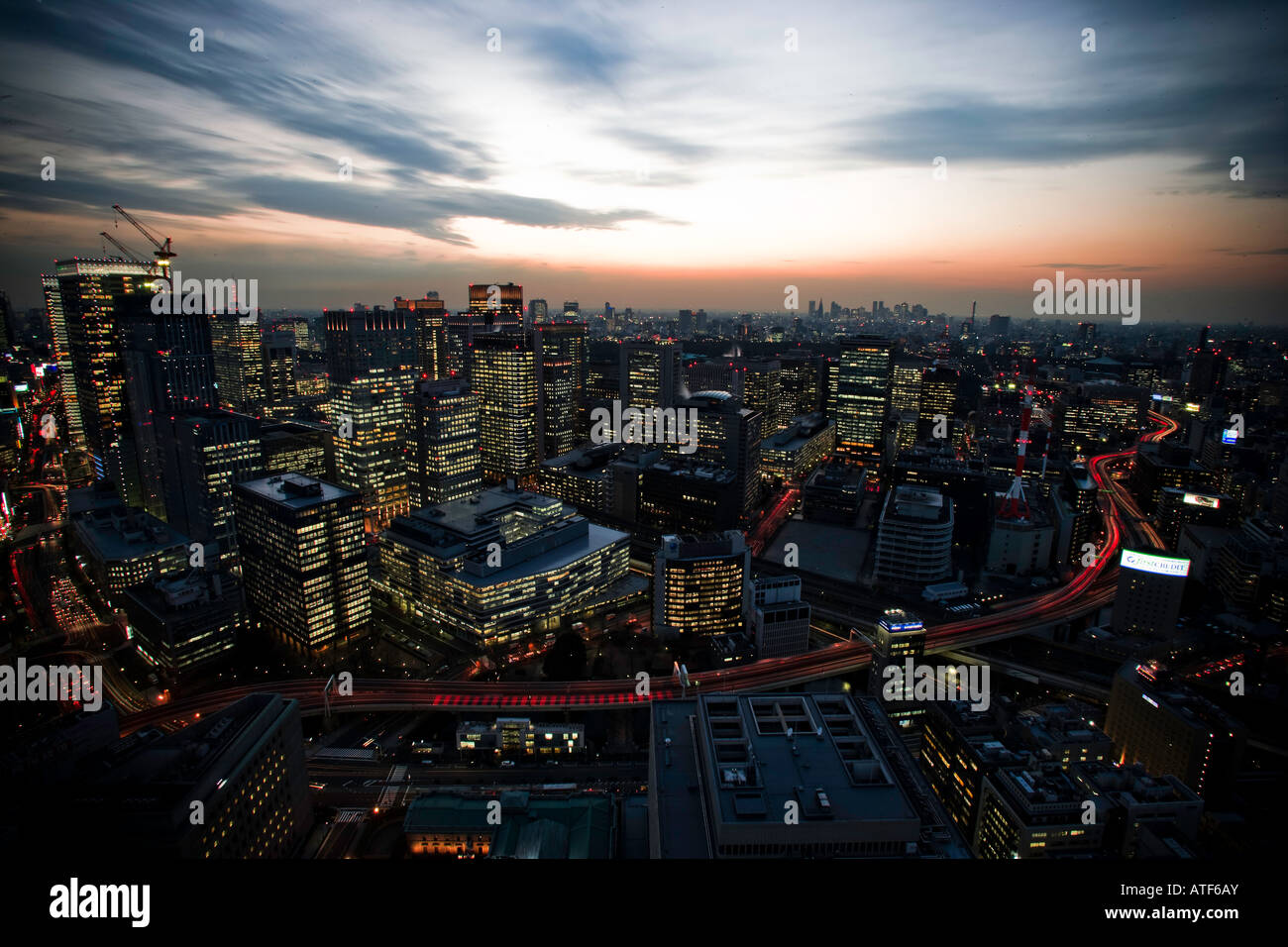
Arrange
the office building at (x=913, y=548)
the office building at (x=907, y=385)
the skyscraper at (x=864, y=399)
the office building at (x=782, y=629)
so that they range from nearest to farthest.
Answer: the office building at (x=782, y=629) < the office building at (x=913, y=548) < the skyscraper at (x=864, y=399) < the office building at (x=907, y=385)

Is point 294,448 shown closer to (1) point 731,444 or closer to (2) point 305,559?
(2) point 305,559

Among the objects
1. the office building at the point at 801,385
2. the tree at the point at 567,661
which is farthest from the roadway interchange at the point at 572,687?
the office building at the point at 801,385

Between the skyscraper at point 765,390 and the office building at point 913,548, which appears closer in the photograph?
the office building at point 913,548

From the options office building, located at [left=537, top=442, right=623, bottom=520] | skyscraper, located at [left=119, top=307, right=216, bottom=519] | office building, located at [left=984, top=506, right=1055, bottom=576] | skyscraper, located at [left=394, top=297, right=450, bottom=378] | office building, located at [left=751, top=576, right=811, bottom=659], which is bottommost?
office building, located at [left=751, top=576, right=811, bottom=659]

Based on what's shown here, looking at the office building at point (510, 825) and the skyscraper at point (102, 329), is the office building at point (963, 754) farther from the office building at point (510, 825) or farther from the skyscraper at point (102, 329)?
the skyscraper at point (102, 329)

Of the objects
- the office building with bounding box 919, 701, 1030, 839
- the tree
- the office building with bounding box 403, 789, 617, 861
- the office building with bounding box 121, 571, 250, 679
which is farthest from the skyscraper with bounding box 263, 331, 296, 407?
the office building with bounding box 919, 701, 1030, 839

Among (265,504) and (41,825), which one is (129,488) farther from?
(41,825)

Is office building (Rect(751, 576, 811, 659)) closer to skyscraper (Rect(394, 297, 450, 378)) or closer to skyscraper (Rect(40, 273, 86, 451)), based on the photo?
skyscraper (Rect(40, 273, 86, 451))
